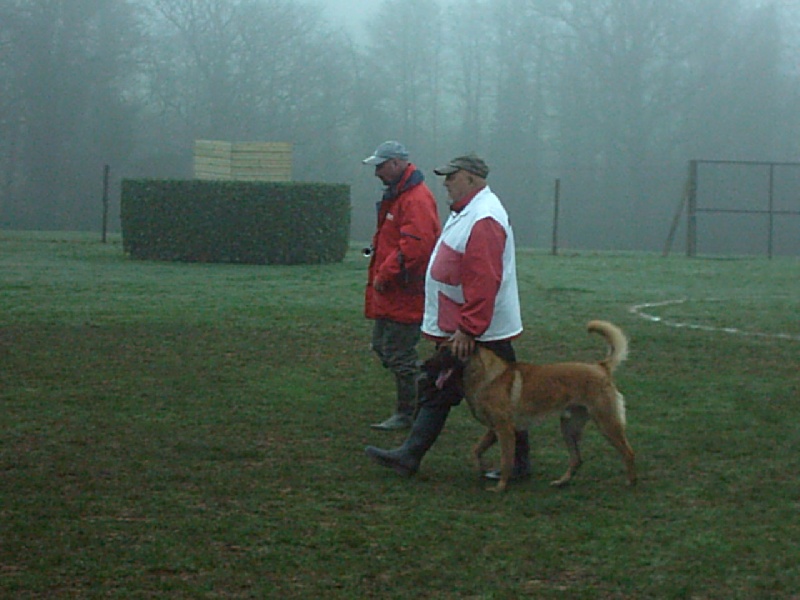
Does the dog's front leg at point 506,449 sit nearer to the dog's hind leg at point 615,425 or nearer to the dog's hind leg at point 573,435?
the dog's hind leg at point 573,435

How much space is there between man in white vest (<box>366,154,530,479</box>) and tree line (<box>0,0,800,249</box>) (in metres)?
31.8

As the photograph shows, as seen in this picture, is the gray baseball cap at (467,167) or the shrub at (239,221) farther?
the shrub at (239,221)

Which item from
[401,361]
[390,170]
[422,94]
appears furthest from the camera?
[422,94]

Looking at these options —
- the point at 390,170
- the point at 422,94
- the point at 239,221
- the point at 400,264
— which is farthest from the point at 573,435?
the point at 422,94

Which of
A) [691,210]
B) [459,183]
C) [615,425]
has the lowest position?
[615,425]

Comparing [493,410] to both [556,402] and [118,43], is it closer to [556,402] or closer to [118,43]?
[556,402]

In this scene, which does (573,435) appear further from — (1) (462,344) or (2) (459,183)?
(2) (459,183)

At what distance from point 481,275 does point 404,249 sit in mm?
1194

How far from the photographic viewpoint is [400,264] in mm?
6941

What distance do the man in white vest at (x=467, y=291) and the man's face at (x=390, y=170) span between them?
1.01 metres

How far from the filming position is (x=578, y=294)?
634 inches

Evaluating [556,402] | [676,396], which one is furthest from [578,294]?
[556,402]

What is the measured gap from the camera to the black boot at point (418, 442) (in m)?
6.20

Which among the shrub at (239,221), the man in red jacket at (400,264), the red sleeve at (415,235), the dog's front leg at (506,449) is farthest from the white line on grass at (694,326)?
the shrub at (239,221)
